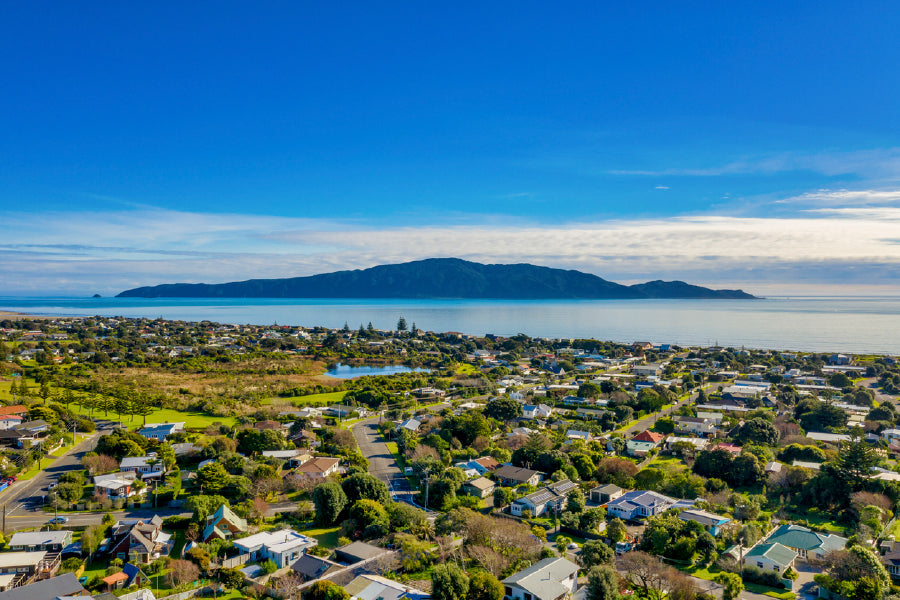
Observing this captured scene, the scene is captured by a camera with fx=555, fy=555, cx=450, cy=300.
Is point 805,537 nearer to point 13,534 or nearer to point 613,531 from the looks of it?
point 613,531

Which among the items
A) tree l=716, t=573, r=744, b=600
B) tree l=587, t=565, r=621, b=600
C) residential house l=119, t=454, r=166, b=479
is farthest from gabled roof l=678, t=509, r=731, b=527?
residential house l=119, t=454, r=166, b=479

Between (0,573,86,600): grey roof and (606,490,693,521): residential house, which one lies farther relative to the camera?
(606,490,693,521): residential house

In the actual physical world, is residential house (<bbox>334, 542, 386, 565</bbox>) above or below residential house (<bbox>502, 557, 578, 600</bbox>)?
below

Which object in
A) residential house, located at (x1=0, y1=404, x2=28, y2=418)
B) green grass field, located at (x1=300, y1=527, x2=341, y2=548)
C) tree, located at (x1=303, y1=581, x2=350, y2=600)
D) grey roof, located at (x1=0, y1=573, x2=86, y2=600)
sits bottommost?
green grass field, located at (x1=300, y1=527, x2=341, y2=548)

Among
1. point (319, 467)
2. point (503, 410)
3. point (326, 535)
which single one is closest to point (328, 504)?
point (326, 535)

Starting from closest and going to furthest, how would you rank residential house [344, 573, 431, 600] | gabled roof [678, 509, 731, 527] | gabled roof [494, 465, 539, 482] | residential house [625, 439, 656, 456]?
1. residential house [344, 573, 431, 600]
2. gabled roof [678, 509, 731, 527]
3. gabled roof [494, 465, 539, 482]
4. residential house [625, 439, 656, 456]

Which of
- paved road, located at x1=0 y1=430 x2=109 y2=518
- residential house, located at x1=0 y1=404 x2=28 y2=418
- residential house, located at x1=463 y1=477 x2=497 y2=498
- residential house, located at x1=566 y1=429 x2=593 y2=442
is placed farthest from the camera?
residential house, located at x1=0 y1=404 x2=28 y2=418

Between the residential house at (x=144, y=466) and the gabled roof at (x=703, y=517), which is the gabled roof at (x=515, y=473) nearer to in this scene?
the gabled roof at (x=703, y=517)

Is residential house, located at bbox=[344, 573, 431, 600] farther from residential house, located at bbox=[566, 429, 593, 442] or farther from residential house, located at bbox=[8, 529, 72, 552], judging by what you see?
residential house, located at bbox=[566, 429, 593, 442]
